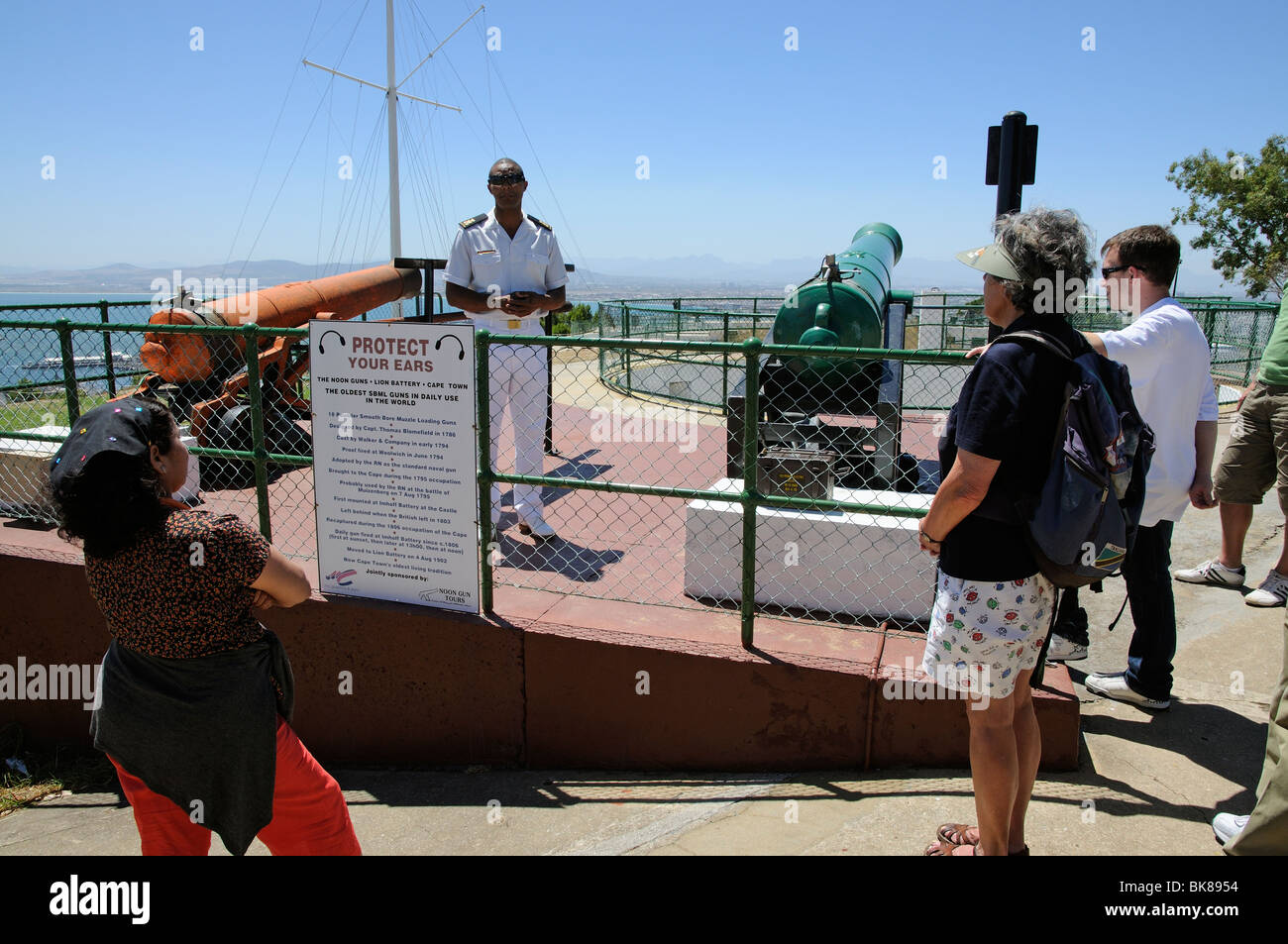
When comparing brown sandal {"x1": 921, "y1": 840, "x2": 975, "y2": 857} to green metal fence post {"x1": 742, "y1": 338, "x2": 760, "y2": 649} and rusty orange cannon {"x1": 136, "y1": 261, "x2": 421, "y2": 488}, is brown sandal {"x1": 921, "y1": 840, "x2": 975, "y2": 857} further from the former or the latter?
rusty orange cannon {"x1": 136, "y1": 261, "x2": 421, "y2": 488}

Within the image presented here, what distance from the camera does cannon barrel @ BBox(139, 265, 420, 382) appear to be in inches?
258

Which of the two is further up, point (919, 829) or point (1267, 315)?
point (1267, 315)

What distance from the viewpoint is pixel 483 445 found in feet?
12.6

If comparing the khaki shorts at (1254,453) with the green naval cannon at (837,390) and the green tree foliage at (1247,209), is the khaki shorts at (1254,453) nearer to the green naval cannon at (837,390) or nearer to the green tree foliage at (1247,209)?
the green naval cannon at (837,390)

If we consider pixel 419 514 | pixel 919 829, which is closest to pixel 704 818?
pixel 919 829

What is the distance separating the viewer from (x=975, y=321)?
14625 mm

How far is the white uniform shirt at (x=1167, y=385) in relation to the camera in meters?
3.31

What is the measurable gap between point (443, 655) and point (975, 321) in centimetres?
1275

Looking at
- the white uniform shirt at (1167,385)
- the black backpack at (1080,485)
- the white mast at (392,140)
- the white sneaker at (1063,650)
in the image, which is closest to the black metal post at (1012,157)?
the white uniform shirt at (1167,385)

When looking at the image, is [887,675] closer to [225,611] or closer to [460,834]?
[460,834]

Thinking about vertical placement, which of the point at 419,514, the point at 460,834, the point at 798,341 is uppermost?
the point at 798,341

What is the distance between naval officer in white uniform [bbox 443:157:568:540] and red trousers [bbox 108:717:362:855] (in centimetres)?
271

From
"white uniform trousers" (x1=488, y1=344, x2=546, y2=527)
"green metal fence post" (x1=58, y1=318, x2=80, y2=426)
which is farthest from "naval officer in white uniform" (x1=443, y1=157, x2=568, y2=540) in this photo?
"green metal fence post" (x1=58, y1=318, x2=80, y2=426)

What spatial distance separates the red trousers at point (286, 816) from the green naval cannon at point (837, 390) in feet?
9.05
